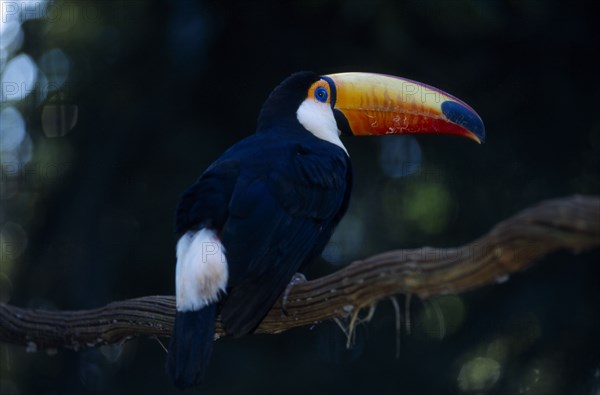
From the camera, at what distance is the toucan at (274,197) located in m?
2.88

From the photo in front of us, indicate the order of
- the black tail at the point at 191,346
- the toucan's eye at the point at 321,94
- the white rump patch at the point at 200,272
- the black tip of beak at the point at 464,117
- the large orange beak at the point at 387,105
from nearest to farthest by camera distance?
the black tail at the point at 191,346
the white rump patch at the point at 200,272
the black tip of beak at the point at 464,117
the large orange beak at the point at 387,105
the toucan's eye at the point at 321,94

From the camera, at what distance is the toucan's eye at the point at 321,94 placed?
4129mm

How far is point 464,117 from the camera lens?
379 cm

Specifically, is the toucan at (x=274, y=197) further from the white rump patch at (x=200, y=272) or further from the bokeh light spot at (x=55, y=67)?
the bokeh light spot at (x=55, y=67)

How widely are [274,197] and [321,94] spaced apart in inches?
41.5

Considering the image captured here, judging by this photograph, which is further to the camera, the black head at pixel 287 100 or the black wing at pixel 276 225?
the black head at pixel 287 100

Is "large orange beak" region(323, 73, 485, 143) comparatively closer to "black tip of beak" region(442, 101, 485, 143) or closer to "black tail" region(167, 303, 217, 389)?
"black tip of beak" region(442, 101, 485, 143)

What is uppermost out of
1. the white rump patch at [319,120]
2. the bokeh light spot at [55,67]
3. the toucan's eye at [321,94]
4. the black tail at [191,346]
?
the bokeh light spot at [55,67]

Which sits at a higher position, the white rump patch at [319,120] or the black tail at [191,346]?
the white rump patch at [319,120]

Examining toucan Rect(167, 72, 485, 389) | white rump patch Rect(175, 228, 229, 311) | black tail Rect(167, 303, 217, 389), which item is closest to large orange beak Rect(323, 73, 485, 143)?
toucan Rect(167, 72, 485, 389)

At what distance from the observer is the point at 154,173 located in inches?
269

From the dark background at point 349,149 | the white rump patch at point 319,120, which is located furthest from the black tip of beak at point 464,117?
the dark background at point 349,149

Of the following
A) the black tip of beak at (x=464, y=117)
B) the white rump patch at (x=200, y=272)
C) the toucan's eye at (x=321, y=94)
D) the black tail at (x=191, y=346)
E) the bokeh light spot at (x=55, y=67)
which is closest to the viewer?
the black tail at (x=191, y=346)

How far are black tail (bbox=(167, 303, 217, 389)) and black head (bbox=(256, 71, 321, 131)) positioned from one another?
54.1 inches
